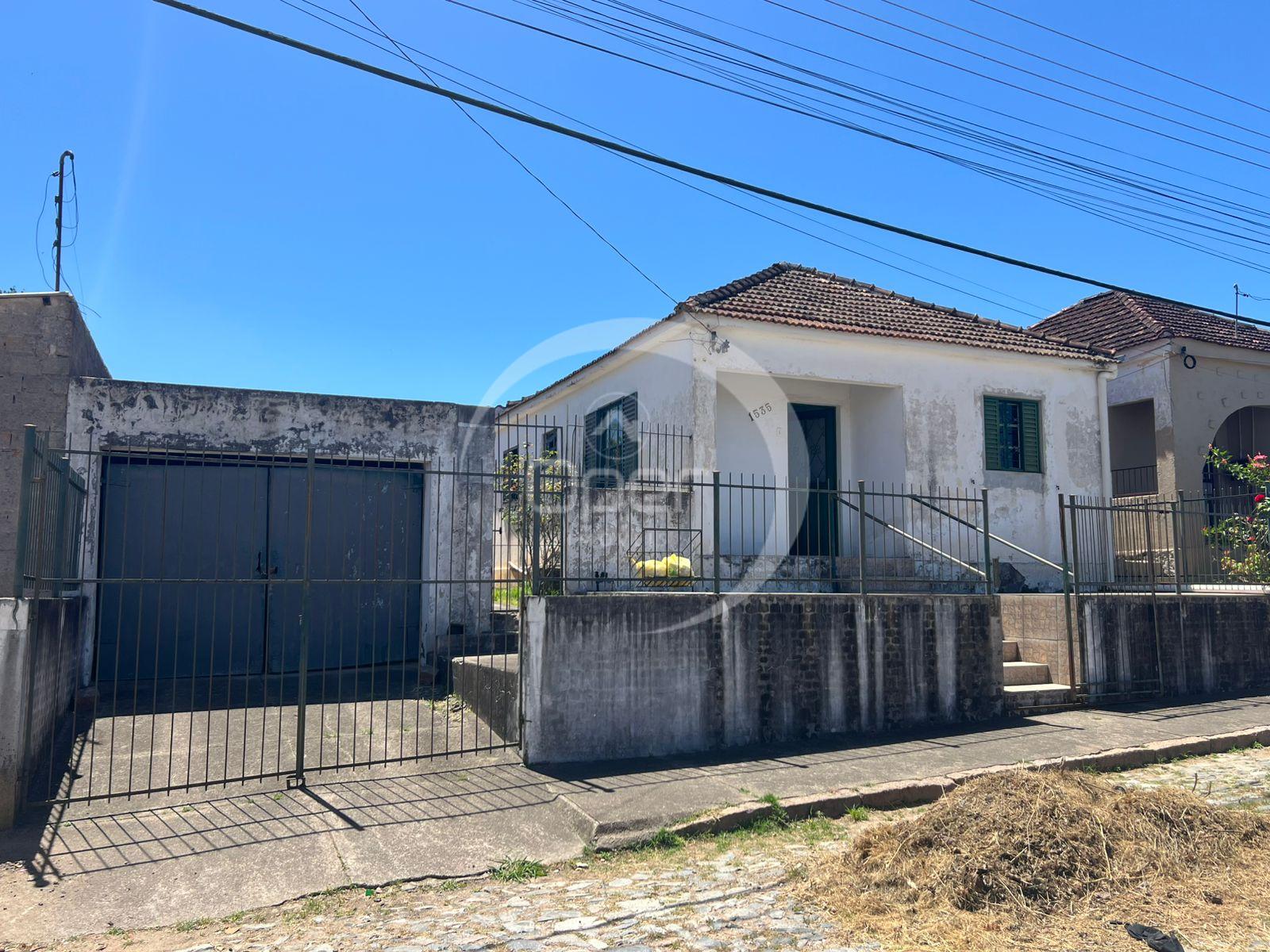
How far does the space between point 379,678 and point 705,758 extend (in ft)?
13.8

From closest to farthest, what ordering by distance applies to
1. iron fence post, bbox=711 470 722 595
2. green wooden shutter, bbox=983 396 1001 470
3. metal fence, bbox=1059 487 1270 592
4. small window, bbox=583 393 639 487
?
iron fence post, bbox=711 470 722 595 < metal fence, bbox=1059 487 1270 592 < small window, bbox=583 393 639 487 < green wooden shutter, bbox=983 396 1001 470

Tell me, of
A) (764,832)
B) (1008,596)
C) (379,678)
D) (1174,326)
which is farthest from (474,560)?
(1174,326)

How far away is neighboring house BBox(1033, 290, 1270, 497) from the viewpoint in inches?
627

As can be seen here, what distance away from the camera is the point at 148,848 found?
17.5ft

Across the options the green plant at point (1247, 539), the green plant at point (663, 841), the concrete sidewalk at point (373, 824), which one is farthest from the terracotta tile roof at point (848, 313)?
the green plant at point (663, 841)

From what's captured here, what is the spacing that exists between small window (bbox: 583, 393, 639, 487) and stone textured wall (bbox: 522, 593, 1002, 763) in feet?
16.7

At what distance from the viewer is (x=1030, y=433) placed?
14.0m

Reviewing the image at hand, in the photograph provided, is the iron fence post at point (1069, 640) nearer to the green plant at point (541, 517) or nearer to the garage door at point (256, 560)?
the green plant at point (541, 517)

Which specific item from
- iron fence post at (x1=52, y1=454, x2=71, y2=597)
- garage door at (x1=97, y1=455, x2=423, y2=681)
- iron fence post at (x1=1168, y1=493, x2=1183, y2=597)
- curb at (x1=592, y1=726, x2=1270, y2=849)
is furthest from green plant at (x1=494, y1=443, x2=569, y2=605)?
iron fence post at (x1=1168, y1=493, x2=1183, y2=597)

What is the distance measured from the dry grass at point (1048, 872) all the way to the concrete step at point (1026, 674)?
15.1ft

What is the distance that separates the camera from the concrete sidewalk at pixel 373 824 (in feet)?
15.8

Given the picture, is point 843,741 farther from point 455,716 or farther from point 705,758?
point 455,716

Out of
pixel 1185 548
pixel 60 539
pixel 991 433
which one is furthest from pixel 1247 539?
pixel 60 539

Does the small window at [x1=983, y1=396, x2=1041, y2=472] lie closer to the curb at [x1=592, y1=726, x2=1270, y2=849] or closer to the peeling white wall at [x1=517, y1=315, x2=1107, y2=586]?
the peeling white wall at [x1=517, y1=315, x2=1107, y2=586]
